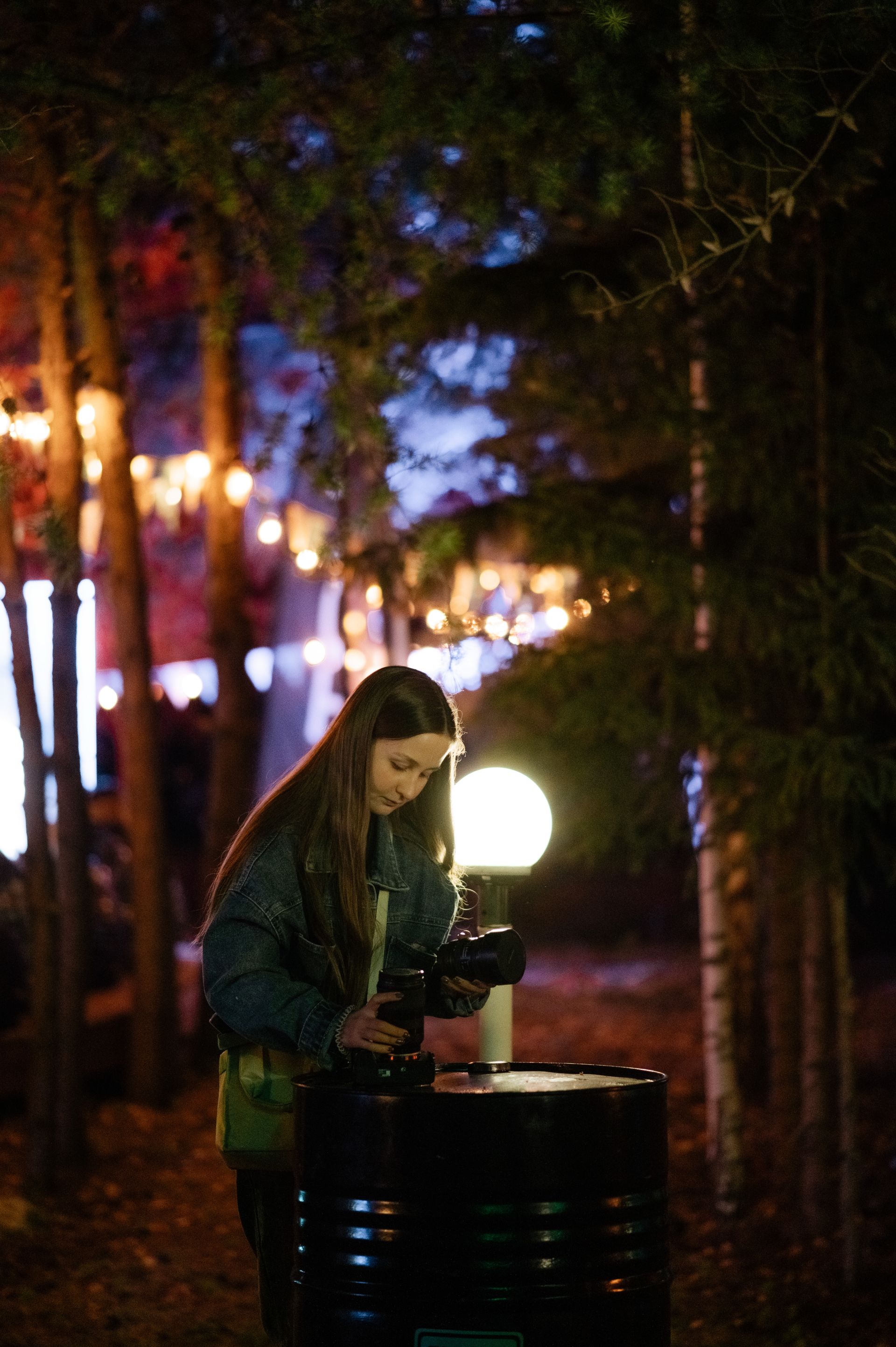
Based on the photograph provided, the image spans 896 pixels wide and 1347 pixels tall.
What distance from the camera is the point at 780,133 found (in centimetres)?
518

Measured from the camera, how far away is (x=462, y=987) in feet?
10.2

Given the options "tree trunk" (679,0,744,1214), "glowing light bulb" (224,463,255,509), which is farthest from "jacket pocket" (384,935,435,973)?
"glowing light bulb" (224,463,255,509)

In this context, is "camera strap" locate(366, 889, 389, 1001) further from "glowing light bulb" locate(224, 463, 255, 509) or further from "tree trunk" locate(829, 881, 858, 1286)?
"glowing light bulb" locate(224, 463, 255, 509)

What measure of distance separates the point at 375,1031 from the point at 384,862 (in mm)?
579

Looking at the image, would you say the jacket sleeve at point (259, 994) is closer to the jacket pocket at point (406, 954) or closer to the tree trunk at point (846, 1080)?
the jacket pocket at point (406, 954)

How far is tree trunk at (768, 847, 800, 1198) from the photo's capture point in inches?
261

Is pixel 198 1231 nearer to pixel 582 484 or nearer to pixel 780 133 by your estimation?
pixel 582 484

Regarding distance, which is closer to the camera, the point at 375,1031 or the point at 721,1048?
the point at 375,1031

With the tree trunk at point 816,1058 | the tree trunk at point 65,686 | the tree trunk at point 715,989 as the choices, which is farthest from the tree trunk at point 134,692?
the tree trunk at point 816,1058

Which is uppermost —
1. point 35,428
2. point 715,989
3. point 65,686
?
point 35,428

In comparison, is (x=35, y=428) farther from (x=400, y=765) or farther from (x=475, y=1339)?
(x=475, y=1339)

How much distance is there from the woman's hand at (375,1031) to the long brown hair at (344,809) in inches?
13.4

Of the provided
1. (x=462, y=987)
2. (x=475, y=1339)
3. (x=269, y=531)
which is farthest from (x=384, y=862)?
(x=269, y=531)

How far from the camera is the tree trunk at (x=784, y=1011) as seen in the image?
261 inches
